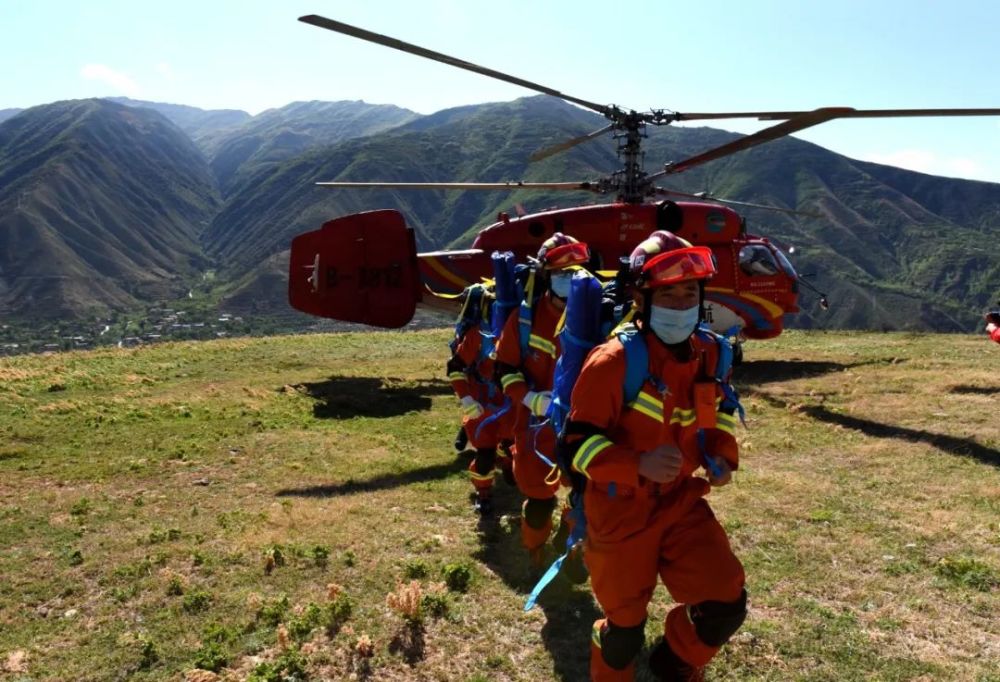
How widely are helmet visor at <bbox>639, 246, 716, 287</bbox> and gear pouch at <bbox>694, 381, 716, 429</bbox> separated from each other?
0.71 metres

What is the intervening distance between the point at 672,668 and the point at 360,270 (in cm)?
1458

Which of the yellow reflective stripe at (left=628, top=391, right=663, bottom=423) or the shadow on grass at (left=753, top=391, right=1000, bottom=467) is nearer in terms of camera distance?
the yellow reflective stripe at (left=628, top=391, right=663, bottom=423)

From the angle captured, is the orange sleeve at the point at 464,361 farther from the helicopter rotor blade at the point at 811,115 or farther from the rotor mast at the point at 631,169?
the rotor mast at the point at 631,169

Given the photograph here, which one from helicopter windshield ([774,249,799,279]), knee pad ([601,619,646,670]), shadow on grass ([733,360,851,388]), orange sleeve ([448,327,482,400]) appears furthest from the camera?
helicopter windshield ([774,249,799,279])

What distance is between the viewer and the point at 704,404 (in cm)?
418

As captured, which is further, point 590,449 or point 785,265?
point 785,265

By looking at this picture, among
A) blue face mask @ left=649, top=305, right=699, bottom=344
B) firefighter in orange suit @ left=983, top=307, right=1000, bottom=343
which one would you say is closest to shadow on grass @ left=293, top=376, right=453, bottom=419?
blue face mask @ left=649, top=305, right=699, bottom=344

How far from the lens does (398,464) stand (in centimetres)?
1045

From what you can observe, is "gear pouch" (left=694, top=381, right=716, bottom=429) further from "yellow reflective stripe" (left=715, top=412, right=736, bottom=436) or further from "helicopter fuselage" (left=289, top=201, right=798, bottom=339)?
"helicopter fuselage" (left=289, top=201, right=798, bottom=339)

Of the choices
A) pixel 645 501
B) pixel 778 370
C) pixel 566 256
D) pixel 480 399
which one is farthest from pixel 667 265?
pixel 778 370

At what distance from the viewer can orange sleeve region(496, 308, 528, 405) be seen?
20.9 feet

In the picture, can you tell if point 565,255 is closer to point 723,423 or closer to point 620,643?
point 723,423

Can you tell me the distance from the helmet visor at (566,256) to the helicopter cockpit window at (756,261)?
1247cm

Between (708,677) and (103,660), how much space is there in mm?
4733
